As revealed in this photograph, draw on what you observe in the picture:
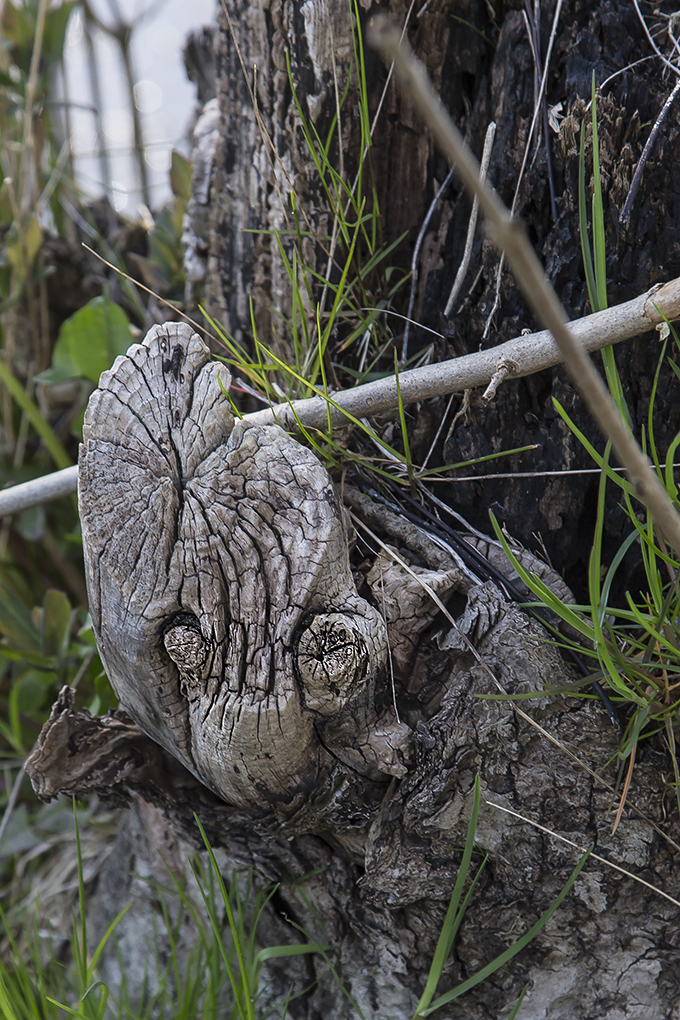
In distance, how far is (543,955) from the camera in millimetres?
990

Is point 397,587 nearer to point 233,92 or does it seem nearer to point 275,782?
point 275,782

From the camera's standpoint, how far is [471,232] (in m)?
0.98

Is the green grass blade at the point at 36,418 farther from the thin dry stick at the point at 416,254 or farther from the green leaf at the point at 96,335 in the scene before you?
the thin dry stick at the point at 416,254

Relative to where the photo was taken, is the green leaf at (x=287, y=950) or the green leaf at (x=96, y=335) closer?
the green leaf at (x=287, y=950)

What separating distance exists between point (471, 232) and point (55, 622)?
1183 millimetres

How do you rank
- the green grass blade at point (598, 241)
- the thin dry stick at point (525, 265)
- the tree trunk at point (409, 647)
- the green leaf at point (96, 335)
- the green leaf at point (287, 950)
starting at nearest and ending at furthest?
the thin dry stick at point (525, 265)
the green grass blade at point (598, 241)
the tree trunk at point (409, 647)
the green leaf at point (287, 950)
the green leaf at point (96, 335)

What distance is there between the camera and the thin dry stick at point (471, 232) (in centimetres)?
97

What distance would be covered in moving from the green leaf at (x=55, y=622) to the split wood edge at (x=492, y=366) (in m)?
0.77

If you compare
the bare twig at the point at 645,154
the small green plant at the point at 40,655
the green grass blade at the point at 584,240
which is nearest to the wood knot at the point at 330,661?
the green grass blade at the point at 584,240

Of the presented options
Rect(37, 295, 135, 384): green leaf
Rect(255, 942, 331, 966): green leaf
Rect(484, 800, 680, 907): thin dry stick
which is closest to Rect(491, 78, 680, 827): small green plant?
Rect(484, 800, 680, 907): thin dry stick

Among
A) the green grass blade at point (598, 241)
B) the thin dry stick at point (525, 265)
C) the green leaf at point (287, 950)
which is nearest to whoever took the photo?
the thin dry stick at point (525, 265)

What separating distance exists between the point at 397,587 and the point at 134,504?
0.37 meters

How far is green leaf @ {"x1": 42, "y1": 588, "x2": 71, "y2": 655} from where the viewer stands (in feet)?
4.90

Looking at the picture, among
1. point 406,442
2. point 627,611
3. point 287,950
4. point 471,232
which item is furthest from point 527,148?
point 287,950
